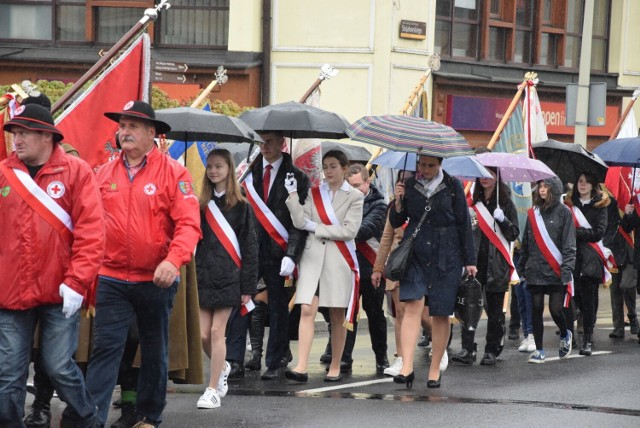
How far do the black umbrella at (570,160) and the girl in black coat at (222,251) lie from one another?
461 centimetres

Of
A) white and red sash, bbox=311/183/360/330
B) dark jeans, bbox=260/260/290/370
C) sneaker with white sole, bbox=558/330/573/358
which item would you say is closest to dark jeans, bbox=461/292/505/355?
sneaker with white sole, bbox=558/330/573/358

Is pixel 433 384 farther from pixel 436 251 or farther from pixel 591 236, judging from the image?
pixel 591 236

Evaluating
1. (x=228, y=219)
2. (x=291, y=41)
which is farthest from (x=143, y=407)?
(x=291, y=41)

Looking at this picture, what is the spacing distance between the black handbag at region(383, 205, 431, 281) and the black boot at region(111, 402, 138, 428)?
2729 millimetres

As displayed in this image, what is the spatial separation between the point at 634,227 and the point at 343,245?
4.75 meters

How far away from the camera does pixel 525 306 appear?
13953mm

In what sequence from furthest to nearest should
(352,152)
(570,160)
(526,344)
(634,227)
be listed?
1. (634,227)
2. (352,152)
3. (570,160)
4. (526,344)

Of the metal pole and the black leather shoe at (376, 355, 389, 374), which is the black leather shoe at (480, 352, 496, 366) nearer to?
the black leather shoe at (376, 355, 389, 374)

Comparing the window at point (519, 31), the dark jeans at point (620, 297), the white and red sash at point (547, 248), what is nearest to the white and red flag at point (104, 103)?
the white and red sash at point (547, 248)

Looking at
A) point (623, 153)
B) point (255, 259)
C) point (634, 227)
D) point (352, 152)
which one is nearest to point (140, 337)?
point (255, 259)

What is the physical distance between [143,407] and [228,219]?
6.80ft

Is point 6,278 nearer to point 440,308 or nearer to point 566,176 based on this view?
point 440,308

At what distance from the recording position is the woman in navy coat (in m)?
10.6

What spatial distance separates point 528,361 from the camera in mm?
12523
